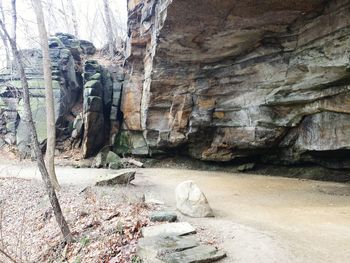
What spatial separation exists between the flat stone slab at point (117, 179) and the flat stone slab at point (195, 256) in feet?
17.5

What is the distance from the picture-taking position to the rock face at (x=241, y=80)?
8609mm

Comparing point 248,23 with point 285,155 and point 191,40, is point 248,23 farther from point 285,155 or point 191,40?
point 285,155

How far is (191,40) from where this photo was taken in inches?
404

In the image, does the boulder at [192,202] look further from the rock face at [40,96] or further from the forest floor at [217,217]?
the rock face at [40,96]

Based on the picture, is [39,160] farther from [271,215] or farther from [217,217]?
[271,215]

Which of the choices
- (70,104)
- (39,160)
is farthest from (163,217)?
(70,104)

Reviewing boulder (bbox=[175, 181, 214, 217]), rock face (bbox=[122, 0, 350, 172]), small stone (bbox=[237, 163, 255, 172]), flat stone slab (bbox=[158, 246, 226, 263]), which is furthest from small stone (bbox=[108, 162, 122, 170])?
flat stone slab (bbox=[158, 246, 226, 263])

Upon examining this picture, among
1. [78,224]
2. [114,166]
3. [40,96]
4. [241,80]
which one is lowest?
[78,224]

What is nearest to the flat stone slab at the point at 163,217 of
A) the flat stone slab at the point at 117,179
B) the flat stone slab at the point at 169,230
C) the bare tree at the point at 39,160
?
the flat stone slab at the point at 169,230

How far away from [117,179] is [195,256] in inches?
223

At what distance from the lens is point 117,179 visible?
9.23 metres

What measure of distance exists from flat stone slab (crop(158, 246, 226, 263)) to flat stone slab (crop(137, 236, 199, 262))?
0.30 feet

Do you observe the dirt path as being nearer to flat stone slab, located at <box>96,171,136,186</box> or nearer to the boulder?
the boulder

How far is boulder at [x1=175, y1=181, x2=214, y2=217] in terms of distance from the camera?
595 centimetres
